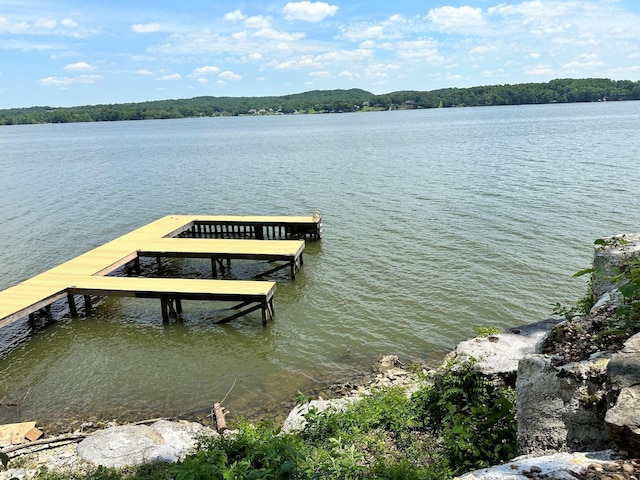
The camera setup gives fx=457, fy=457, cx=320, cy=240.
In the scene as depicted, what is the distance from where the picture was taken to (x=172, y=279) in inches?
609

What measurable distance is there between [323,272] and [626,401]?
49.1 ft

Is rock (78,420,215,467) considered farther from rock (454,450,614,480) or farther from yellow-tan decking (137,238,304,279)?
yellow-tan decking (137,238,304,279)

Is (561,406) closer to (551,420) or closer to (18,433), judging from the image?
(551,420)

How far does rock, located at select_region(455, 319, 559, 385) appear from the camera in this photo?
7.62 meters

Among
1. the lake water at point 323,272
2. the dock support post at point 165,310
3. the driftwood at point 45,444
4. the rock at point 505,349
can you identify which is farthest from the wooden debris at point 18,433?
the rock at point 505,349

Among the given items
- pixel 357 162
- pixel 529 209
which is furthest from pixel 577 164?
pixel 357 162

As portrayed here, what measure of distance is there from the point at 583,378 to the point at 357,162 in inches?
1663

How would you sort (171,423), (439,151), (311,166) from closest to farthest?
(171,423)
(311,166)
(439,151)

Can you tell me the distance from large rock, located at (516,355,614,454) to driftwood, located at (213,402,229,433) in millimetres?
6059

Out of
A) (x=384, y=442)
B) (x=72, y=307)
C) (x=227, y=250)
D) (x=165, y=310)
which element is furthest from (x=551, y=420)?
(x=72, y=307)

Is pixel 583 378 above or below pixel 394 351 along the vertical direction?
above

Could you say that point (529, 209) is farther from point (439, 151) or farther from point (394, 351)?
point (439, 151)

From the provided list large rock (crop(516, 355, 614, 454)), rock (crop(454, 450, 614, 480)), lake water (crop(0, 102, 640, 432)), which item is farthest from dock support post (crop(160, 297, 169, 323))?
rock (crop(454, 450, 614, 480))

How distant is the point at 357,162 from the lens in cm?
4581
